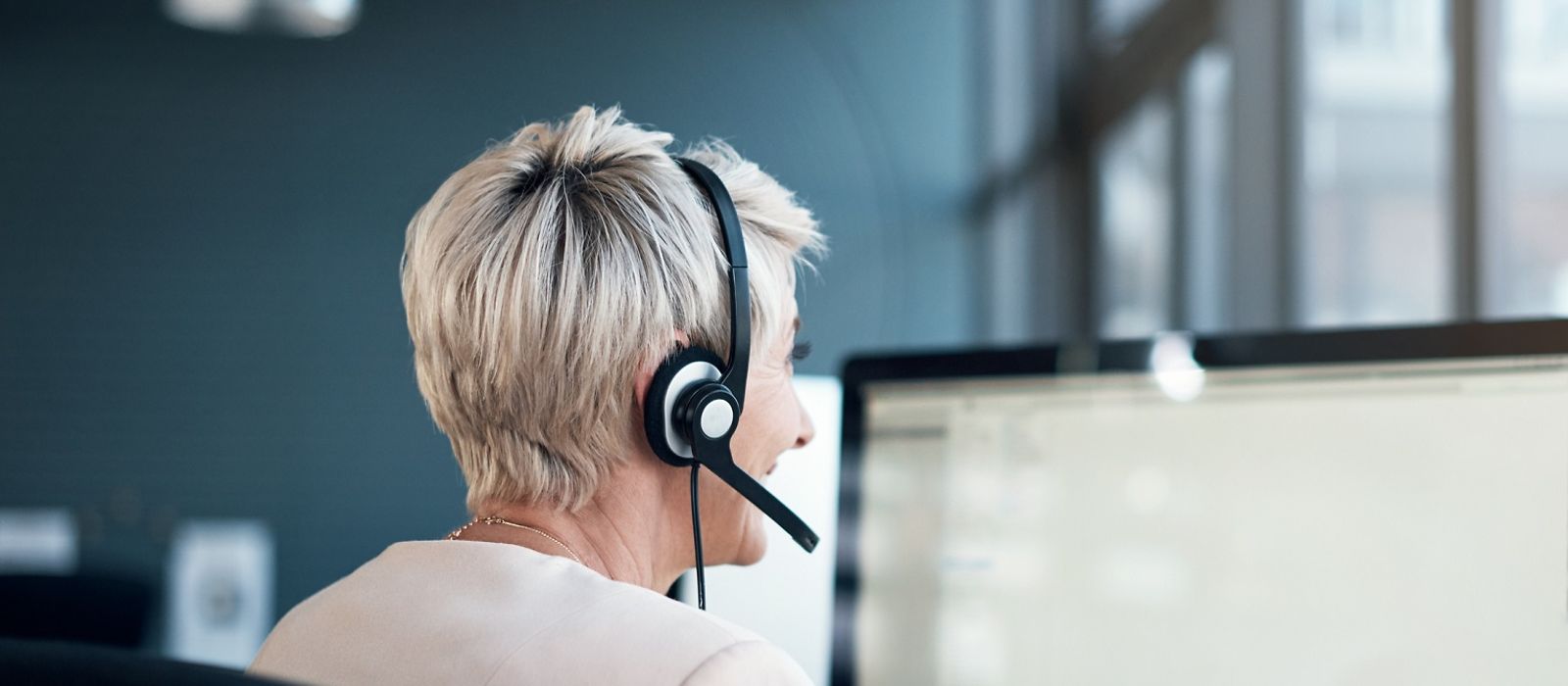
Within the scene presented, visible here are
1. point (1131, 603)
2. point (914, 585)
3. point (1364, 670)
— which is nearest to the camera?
point (1364, 670)

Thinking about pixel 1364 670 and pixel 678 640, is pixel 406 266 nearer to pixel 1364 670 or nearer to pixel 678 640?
pixel 678 640

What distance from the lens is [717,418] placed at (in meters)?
0.83

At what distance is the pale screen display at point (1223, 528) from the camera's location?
718 millimetres

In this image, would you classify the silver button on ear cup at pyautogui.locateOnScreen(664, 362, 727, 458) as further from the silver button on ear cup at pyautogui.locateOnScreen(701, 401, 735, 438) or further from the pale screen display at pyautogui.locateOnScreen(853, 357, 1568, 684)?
the pale screen display at pyautogui.locateOnScreen(853, 357, 1568, 684)

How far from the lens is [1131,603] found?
87cm

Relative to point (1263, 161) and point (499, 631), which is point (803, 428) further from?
point (1263, 161)

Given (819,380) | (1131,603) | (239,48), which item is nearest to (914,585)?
(1131,603)

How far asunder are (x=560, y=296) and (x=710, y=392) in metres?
0.11

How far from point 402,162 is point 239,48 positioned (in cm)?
37

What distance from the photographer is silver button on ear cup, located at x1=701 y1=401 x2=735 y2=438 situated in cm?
83

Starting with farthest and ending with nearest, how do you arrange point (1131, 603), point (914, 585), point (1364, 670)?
point (914, 585)
point (1131, 603)
point (1364, 670)

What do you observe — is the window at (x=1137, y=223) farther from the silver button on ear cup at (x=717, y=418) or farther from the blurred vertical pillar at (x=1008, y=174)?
the silver button on ear cup at (x=717, y=418)

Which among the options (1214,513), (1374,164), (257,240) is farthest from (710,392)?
(257,240)

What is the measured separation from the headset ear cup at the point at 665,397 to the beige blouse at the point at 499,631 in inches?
4.6
